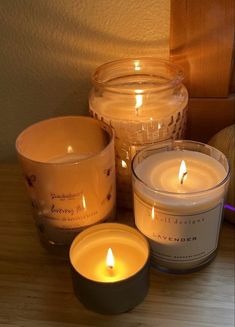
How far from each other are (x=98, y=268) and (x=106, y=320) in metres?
0.05

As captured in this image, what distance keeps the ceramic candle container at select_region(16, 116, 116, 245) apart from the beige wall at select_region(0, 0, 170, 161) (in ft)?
0.26

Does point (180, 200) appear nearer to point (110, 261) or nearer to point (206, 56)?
point (110, 261)

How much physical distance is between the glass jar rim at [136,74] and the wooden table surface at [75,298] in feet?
0.56

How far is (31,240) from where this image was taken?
1.65 feet

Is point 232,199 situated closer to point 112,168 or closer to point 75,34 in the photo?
point 112,168

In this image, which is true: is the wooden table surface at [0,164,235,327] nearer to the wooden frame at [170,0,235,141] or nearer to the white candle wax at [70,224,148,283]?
the white candle wax at [70,224,148,283]

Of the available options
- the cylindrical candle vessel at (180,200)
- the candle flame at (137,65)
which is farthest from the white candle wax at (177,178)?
the candle flame at (137,65)

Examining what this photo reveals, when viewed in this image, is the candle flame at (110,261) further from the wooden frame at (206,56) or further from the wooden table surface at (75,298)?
the wooden frame at (206,56)

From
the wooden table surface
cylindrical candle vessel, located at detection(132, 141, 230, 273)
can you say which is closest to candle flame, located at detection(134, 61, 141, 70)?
cylindrical candle vessel, located at detection(132, 141, 230, 273)

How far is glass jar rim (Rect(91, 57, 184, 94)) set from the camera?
47 centimetres

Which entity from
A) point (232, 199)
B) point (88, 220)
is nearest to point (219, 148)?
point (232, 199)

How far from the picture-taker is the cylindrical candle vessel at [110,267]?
39 cm

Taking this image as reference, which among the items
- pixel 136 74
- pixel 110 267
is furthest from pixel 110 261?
pixel 136 74

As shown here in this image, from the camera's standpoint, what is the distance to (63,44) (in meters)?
0.53
